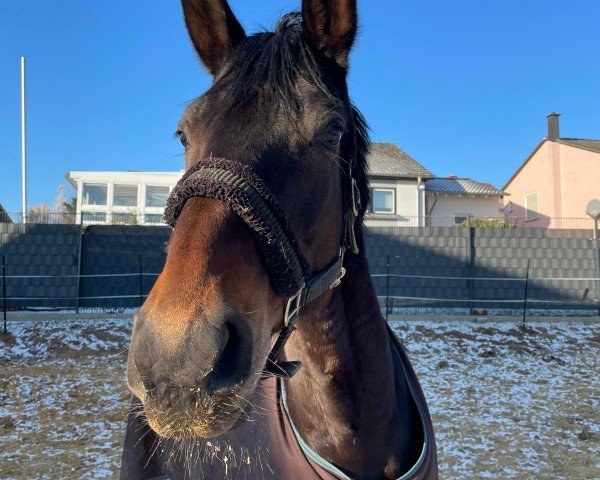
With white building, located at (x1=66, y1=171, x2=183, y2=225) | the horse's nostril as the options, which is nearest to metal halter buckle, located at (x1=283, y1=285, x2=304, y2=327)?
the horse's nostril

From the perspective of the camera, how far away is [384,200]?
2175cm

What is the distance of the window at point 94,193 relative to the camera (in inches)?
816

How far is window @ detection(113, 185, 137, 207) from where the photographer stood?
69.0 feet

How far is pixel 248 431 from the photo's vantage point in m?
1.88

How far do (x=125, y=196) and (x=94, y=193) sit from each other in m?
1.32

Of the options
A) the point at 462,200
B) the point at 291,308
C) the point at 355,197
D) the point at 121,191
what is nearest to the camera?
the point at 291,308

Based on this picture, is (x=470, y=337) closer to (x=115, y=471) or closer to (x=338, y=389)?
(x=115, y=471)

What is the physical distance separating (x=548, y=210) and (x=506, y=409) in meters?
22.6

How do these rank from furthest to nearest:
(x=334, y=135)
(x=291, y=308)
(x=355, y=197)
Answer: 1. (x=355, y=197)
2. (x=334, y=135)
3. (x=291, y=308)

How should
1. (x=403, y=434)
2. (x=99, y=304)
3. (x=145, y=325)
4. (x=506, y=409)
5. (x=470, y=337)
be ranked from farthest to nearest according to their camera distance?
(x=99, y=304), (x=470, y=337), (x=506, y=409), (x=403, y=434), (x=145, y=325)

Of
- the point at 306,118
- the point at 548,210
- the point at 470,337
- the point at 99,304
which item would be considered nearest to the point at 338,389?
the point at 306,118

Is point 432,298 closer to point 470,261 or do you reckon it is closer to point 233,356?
point 470,261

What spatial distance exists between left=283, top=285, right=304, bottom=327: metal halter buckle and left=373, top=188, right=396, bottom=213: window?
2040cm

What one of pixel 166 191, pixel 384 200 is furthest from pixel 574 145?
pixel 166 191
